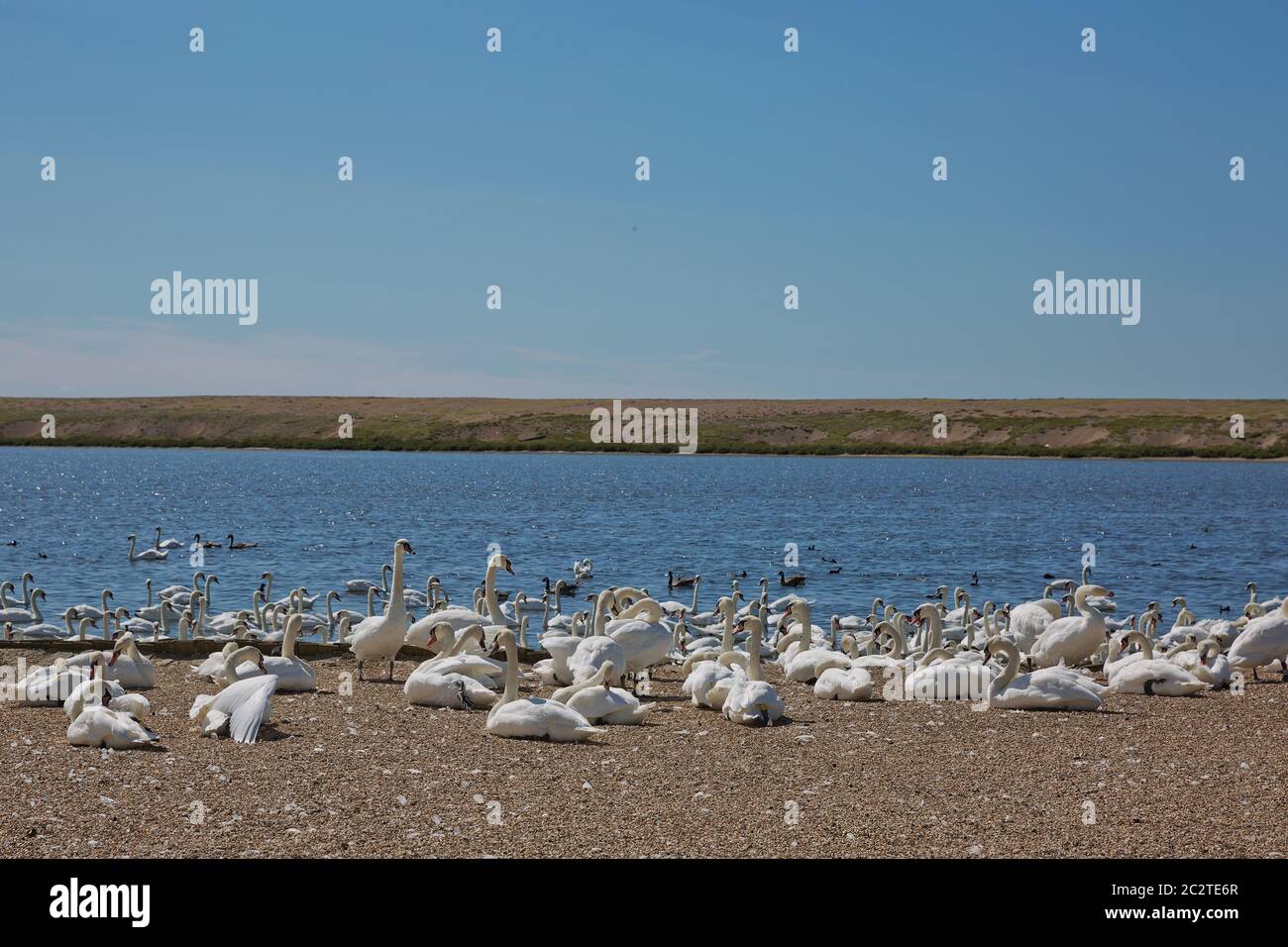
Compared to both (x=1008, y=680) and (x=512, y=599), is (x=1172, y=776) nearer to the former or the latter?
(x=1008, y=680)

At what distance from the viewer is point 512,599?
29641 millimetres

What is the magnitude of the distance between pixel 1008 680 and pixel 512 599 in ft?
58.3

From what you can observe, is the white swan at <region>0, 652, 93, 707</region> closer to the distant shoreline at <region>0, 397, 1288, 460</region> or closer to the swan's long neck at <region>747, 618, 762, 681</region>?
the swan's long neck at <region>747, 618, 762, 681</region>

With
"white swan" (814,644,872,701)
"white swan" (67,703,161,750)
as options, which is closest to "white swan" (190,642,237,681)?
"white swan" (67,703,161,750)

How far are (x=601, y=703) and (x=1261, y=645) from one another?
8.24 m

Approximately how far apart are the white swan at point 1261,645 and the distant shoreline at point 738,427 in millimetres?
105440

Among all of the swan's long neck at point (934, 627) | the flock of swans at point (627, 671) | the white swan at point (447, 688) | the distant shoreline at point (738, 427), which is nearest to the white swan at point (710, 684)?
the flock of swans at point (627, 671)

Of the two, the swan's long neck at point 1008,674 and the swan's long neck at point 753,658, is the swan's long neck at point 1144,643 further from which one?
the swan's long neck at point 753,658

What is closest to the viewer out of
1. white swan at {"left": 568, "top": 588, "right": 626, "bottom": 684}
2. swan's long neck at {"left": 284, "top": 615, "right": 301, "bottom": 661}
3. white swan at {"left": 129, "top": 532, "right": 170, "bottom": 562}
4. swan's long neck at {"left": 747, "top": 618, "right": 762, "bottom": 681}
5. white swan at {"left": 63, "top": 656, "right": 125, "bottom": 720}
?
white swan at {"left": 63, "top": 656, "right": 125, "bottom": 720}

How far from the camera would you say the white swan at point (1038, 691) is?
12883mm

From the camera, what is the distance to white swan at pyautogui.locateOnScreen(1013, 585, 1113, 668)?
1592 centimetres

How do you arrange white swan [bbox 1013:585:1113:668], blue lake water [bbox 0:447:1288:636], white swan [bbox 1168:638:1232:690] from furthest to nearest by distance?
blue lake water [bbox 0:447:1288:636], white swan [bbox 1013:585:1113:668], white swan [bbox 1168:638:1232:690]

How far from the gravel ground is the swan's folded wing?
0.14 metres
